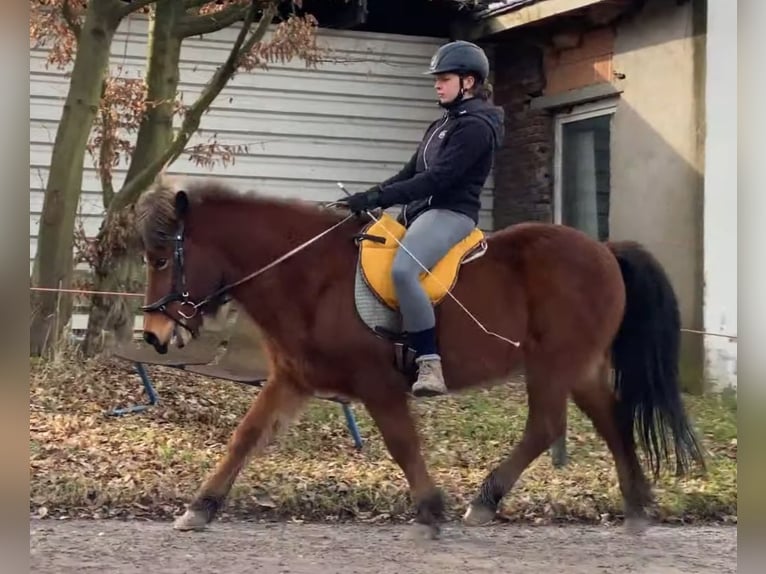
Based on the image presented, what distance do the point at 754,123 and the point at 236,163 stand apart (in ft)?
31.5

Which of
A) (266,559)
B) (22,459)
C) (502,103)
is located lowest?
(266,559)

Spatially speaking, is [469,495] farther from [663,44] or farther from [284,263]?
[663,44]

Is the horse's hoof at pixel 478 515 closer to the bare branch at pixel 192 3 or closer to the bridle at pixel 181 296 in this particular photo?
the bridle at pixel 181 296

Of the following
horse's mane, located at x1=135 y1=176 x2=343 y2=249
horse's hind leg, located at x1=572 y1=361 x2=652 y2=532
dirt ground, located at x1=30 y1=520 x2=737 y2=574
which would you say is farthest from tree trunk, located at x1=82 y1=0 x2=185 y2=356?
horse's hind leg, located at x1=572 y1=361 x2=652 y2=532

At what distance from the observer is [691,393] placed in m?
9.92

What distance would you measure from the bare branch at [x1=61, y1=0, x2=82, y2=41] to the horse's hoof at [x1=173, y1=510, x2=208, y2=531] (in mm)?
5063

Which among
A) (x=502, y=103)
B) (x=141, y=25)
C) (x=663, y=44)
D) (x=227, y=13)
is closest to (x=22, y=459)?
(x=227, y=13)

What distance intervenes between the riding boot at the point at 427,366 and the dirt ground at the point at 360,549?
837 millimetres

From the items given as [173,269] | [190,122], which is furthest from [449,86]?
[190,122]

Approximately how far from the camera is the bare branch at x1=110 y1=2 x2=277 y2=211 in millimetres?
9289

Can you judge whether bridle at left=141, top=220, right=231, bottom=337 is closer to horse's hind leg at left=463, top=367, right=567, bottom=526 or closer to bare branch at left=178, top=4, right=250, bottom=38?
horse's hind leg at left=463, top=367, right=567, bottom=526

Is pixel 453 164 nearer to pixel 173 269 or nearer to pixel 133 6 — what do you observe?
pixel 173 269

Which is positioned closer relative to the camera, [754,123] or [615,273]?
[754,123]

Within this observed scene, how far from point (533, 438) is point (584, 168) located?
259 inches
